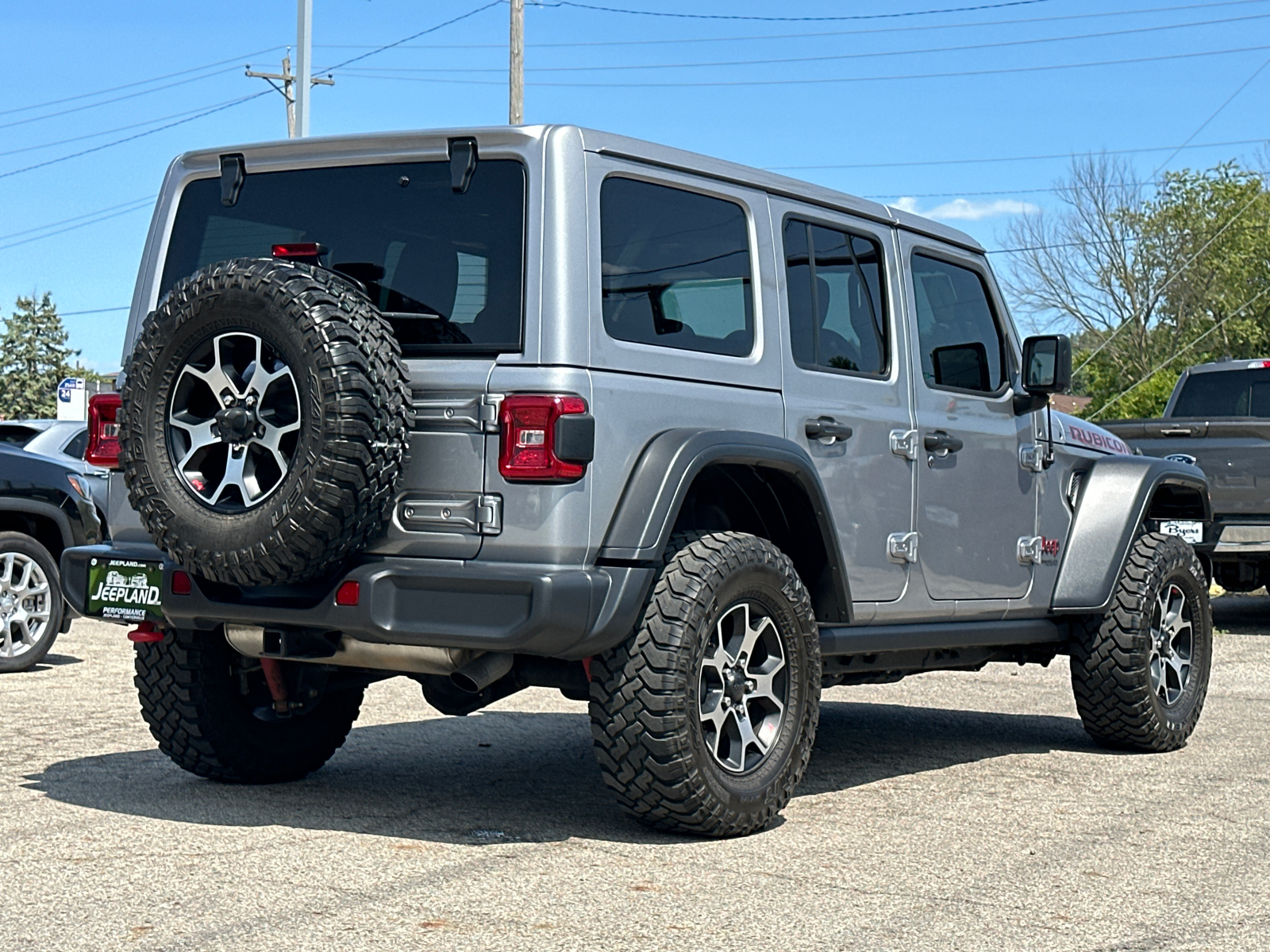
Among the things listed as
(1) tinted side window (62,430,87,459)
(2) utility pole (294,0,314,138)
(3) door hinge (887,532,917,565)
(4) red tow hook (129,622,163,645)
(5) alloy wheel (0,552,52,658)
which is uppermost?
(2) utility pole (294,0,314,138)

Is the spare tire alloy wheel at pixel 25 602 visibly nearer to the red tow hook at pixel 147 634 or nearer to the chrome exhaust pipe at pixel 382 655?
the red tow hook at pixel 147 634

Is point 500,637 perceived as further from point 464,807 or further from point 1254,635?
point 1254,635

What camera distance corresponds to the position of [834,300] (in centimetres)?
626

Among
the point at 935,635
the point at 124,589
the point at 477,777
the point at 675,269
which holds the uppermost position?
the point at 675,269

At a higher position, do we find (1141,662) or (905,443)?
(905,443)

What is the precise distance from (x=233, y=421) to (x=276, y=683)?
4.24ft

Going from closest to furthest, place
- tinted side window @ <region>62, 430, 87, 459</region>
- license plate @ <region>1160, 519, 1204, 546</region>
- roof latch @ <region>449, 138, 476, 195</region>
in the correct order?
roof latch @ <region>449, 138, 476, 195</region> < license plate @ <region>1160, 519, 1204, 546</region> < tinted side window @ <region>62, 430, 87, 459</region>

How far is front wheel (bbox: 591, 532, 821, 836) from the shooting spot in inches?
199

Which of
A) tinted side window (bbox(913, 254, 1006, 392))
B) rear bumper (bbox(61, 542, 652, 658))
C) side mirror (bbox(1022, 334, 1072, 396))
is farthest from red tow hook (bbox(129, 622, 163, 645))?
side mirror (bbox(1022, 334, 1072, 396))

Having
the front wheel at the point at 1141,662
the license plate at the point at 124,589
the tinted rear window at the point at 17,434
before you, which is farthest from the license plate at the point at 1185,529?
the tinted rear window at the point at 17,434

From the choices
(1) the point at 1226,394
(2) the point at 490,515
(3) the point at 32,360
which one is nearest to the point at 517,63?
(1) the point at 1226,394

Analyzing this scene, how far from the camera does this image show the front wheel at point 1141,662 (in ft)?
24.2

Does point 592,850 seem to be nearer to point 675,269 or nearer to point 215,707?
point 215,707

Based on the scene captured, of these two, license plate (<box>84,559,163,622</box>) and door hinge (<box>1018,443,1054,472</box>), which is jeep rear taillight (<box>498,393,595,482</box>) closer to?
license plate (<box>84,559,163,622</box>)
